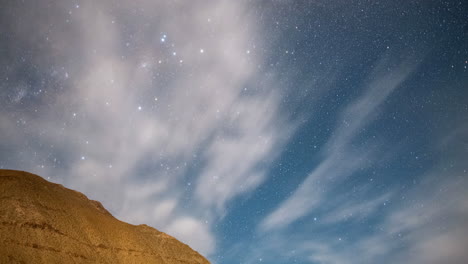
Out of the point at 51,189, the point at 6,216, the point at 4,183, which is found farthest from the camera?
the point at 51,189

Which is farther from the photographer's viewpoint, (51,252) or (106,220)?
(106,220)

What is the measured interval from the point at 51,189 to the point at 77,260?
9.79 meters

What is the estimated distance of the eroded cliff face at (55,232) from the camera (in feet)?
67.7

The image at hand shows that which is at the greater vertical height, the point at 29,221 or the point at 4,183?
the point at 4,183

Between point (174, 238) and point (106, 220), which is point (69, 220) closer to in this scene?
point (106, 220)

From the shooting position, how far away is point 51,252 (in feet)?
70.7

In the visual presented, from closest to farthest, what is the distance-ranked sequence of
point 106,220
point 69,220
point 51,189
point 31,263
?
1. point 31,263
2. point 69,220
3. point 51,189
4. point 106,220

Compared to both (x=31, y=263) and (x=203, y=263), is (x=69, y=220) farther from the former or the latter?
(x=203, y=263)

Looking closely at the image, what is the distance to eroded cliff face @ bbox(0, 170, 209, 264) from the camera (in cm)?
2064

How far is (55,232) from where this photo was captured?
23.2m

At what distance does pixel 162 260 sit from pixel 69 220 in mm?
11078

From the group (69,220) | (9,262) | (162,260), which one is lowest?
(9,262)

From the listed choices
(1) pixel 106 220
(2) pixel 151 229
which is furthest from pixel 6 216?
(2) pixel 151 229

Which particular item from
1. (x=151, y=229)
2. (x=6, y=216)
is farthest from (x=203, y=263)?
(x=6, y=216)
